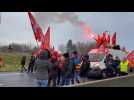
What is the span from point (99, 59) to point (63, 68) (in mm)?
2453

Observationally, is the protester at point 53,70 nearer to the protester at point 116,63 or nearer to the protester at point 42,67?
the protester at point 42,67

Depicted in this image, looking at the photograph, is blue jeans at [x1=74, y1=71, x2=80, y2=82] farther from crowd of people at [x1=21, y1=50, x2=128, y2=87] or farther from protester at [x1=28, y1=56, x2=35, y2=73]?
protester at [x1=28, y1=56, x2=35, y2=73]

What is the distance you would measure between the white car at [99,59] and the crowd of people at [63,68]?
0.47 ft

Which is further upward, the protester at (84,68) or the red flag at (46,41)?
the red flag at (46,41)

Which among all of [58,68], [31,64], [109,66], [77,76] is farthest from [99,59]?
[31,64]

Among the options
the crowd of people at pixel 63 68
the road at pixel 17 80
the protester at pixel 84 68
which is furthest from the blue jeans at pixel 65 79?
the road at pixel 17 80

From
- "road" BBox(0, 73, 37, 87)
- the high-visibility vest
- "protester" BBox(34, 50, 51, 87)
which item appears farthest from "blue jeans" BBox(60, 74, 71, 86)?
the high-visibility vest

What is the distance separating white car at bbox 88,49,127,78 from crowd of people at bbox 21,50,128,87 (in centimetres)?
14

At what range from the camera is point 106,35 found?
1475 centimetres

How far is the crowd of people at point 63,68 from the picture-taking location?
1329 centimetres
